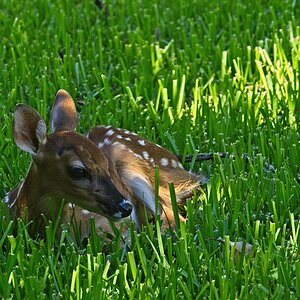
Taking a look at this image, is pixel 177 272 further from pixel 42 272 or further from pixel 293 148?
pixel 293 148

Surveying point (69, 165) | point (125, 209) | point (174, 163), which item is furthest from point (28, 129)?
point (174, 163)

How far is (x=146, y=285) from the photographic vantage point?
4.02m

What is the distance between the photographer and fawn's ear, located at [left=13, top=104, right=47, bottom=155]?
182 inches

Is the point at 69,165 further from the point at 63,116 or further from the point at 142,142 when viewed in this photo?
the point at 142,142

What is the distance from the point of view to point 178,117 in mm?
5980

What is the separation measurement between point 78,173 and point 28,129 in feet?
1.01

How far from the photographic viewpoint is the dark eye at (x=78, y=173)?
4.54 m

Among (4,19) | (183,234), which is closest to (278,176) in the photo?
(183,234)

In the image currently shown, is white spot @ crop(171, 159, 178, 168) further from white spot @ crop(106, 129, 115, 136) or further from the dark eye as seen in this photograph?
the dark eye

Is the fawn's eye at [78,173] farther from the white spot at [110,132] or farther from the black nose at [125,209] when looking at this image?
the white spot at [110,132]

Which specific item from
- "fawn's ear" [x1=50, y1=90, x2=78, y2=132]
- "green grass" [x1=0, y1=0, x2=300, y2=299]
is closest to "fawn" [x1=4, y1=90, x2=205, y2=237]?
"fawn's ear" [x1=50, y1=90, x2=78, y2=132]

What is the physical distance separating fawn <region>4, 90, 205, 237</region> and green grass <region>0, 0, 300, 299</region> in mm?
143

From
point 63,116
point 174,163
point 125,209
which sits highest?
point 63,116

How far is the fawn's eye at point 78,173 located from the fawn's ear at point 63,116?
31 centimetres
